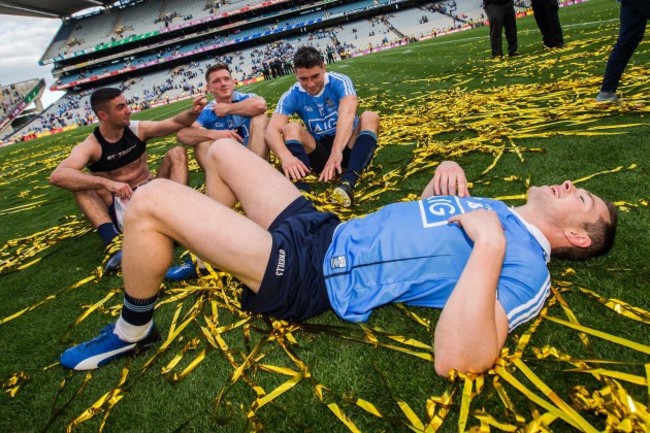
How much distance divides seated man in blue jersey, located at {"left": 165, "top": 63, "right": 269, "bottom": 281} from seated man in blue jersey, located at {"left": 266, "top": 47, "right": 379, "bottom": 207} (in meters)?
0.35

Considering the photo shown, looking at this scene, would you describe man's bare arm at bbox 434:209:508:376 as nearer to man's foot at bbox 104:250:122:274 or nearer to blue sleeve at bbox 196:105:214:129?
man's foot at bbox 104:250:122:274

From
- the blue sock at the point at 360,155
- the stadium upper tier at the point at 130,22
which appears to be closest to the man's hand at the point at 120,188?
the blue sock at the point at 360,155

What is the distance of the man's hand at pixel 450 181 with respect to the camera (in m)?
2.51

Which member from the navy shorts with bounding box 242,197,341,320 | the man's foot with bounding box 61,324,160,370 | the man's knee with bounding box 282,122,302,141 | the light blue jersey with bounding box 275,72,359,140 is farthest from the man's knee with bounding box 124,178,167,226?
the light blue jersey with bounding box 275,72,359,140

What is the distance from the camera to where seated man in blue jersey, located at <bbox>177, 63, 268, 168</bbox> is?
4633 mm

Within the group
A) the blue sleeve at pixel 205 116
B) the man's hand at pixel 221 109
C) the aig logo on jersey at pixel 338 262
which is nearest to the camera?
the aig logo on jersey at pixel 338 262

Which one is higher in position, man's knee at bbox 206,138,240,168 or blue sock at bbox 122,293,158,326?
man's knee at bbox 206,138,240,168

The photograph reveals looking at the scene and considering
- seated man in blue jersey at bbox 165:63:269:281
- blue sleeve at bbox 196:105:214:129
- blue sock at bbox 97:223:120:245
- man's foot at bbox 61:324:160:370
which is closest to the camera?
man's foot at bbox 61:324:160:370

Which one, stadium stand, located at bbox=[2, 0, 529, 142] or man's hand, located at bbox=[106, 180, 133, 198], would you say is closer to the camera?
man's hand, located at bbox=[106, 180, 133, 198]

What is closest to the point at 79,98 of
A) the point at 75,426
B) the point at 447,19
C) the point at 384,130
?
the point at 447,19

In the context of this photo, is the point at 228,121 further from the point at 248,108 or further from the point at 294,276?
the point at 294,276

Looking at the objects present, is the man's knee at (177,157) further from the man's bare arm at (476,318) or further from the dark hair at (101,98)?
the man's bare arm at (476,318)

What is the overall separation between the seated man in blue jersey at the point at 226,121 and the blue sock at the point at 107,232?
1303 mm

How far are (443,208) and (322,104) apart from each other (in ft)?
9.41
